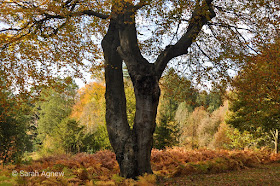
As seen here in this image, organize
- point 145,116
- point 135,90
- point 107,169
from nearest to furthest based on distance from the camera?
point 145,116 → point 135,90 → point 107,169

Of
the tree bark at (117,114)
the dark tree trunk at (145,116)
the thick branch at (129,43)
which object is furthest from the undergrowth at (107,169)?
the thick branch at (129,43)

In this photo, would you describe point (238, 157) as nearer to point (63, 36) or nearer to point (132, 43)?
point (132, 43)

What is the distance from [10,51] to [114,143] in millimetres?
5081

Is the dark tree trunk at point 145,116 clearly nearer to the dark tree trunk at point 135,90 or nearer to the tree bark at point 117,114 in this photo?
the dark tree trunk at point 135,90

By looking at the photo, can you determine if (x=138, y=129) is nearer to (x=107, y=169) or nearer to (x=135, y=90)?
(x=135, y=90)

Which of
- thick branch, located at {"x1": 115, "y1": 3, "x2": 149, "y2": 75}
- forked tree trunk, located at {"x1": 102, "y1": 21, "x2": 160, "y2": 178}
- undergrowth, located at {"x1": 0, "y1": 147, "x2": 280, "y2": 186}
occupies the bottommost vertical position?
undergrowth, located at {"x1": 0, "y1": 147, "x2": 280, "y2": 186}

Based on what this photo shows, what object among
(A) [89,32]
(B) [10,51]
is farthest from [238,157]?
(B) [10,51]

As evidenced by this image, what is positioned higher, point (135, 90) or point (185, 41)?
point (185, 41)

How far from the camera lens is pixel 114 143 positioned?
Result: 20.7 feet

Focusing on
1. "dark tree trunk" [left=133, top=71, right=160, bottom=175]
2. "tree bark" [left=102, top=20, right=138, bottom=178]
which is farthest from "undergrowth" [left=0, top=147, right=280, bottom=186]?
"dark tree trunk" [left=133, top=71, right=160, bottom=175]

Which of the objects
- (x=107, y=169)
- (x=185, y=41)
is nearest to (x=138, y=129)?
(x=107, y=169)

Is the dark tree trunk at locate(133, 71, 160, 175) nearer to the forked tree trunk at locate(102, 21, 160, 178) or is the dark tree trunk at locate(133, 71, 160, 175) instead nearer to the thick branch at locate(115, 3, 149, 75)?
the forked tree trunk at locate(102, 21, 160, 178)

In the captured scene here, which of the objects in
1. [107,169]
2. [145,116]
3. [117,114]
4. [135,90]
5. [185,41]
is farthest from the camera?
[107,169]

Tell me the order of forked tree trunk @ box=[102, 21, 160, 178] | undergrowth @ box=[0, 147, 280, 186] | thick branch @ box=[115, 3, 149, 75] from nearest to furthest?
undergrowth @ box=[0, 147, 280, 186], forked tree trunk @ box=[102, 21, 160, 178], thick branch @ box=[115, 3, 149, 75]
